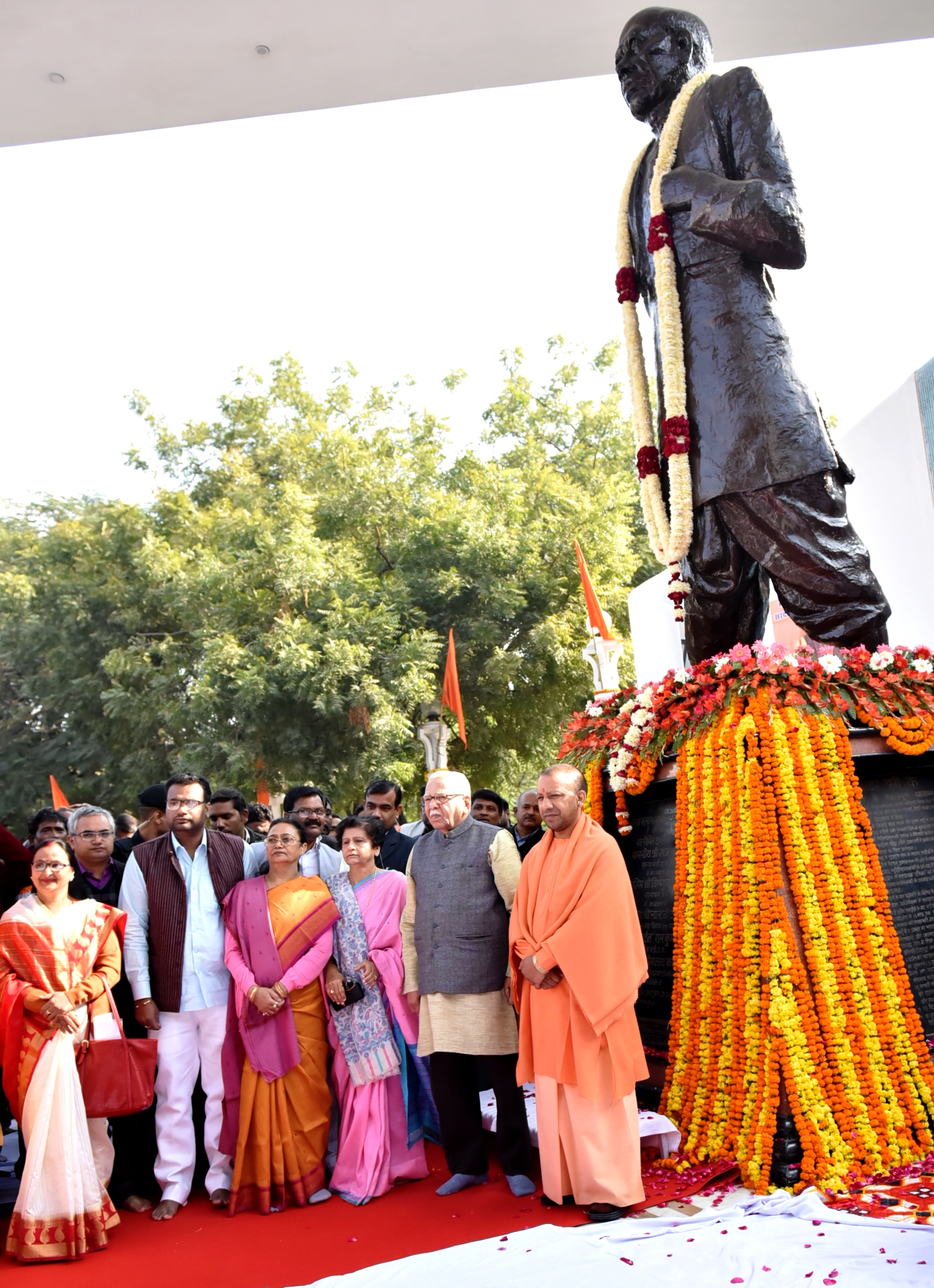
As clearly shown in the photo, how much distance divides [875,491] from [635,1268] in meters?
6.73

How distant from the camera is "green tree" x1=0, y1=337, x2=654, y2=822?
17078 millimetres

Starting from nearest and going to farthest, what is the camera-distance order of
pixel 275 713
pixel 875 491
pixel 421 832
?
pixel 421 832 → pixel 875 491 → pixel 275 713

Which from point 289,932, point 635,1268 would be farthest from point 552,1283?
point 289,932

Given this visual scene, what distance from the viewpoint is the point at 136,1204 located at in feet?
13.9

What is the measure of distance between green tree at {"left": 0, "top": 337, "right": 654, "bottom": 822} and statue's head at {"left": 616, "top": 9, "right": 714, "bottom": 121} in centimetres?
1258

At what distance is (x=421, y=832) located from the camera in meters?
6.53

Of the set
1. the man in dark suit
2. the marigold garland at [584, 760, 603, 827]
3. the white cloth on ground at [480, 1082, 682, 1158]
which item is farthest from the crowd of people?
the man in dark suit

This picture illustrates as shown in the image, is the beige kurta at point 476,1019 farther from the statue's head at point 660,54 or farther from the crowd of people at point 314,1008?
the statue's head at point 660,54

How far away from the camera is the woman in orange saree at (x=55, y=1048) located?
381 cm

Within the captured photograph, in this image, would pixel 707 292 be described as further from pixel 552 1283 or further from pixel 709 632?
pixel 552 1283

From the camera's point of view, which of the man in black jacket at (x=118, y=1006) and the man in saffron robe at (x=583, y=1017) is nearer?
the man in saffron robe at (x=583, y=1017)

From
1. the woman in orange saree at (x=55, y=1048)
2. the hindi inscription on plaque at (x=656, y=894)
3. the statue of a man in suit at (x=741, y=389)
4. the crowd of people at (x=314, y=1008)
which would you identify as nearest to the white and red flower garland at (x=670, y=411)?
the statue of a man in suit at (x=741, y=389)

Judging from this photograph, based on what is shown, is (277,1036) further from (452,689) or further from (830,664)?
(452,689)

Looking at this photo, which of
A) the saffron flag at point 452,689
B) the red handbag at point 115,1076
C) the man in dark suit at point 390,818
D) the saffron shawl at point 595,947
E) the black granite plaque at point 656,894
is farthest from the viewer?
the saffron flag at point 452,689
